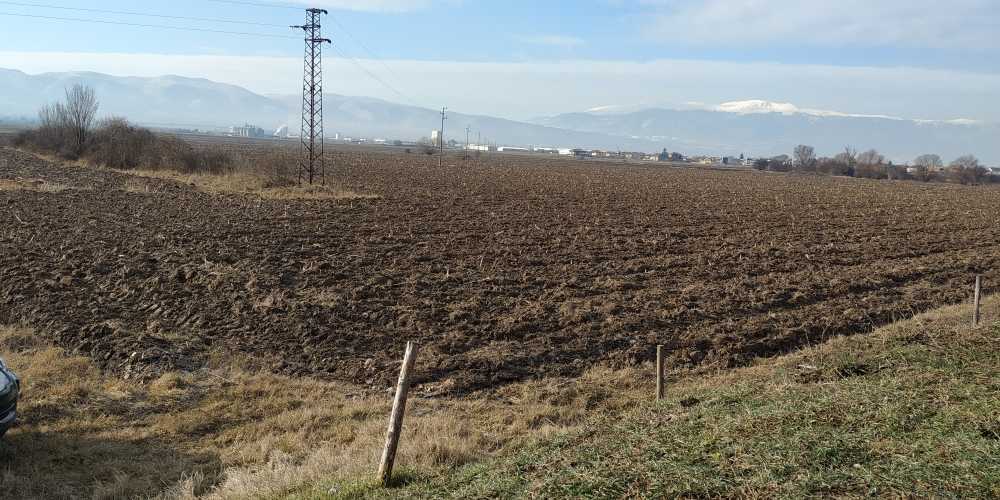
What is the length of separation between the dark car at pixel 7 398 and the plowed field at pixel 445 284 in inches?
112

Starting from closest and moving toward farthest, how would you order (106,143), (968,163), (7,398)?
(7,398)
(106,143)
(968,163)

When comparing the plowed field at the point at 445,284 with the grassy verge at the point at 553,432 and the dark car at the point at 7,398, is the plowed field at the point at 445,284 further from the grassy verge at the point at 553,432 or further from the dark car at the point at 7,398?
the dark car at the point at 7,398

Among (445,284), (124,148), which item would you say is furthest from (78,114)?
(445,284)

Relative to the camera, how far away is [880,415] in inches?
255

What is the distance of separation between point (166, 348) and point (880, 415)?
34.0 ft

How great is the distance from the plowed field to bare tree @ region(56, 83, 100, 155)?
141 ft

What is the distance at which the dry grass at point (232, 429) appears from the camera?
754cm

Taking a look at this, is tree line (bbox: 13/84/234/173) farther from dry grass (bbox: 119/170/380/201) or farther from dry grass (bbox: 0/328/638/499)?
dry grass (bbox: 0/328/638/499)

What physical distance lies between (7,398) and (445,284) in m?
9.65

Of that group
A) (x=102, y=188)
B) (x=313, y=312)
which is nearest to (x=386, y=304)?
(x=313, y=312)

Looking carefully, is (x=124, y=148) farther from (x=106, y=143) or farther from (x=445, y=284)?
(x=445, y=284)

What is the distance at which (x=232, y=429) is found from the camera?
9297 millimetres

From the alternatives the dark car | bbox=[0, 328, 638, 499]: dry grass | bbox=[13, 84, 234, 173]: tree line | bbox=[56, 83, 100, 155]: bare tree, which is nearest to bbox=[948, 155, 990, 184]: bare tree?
bbox=[13, 84, 234, 173]: tree line

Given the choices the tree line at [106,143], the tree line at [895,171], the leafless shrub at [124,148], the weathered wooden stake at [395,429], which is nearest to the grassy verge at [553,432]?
the weathered wooden stake at [395,429]
